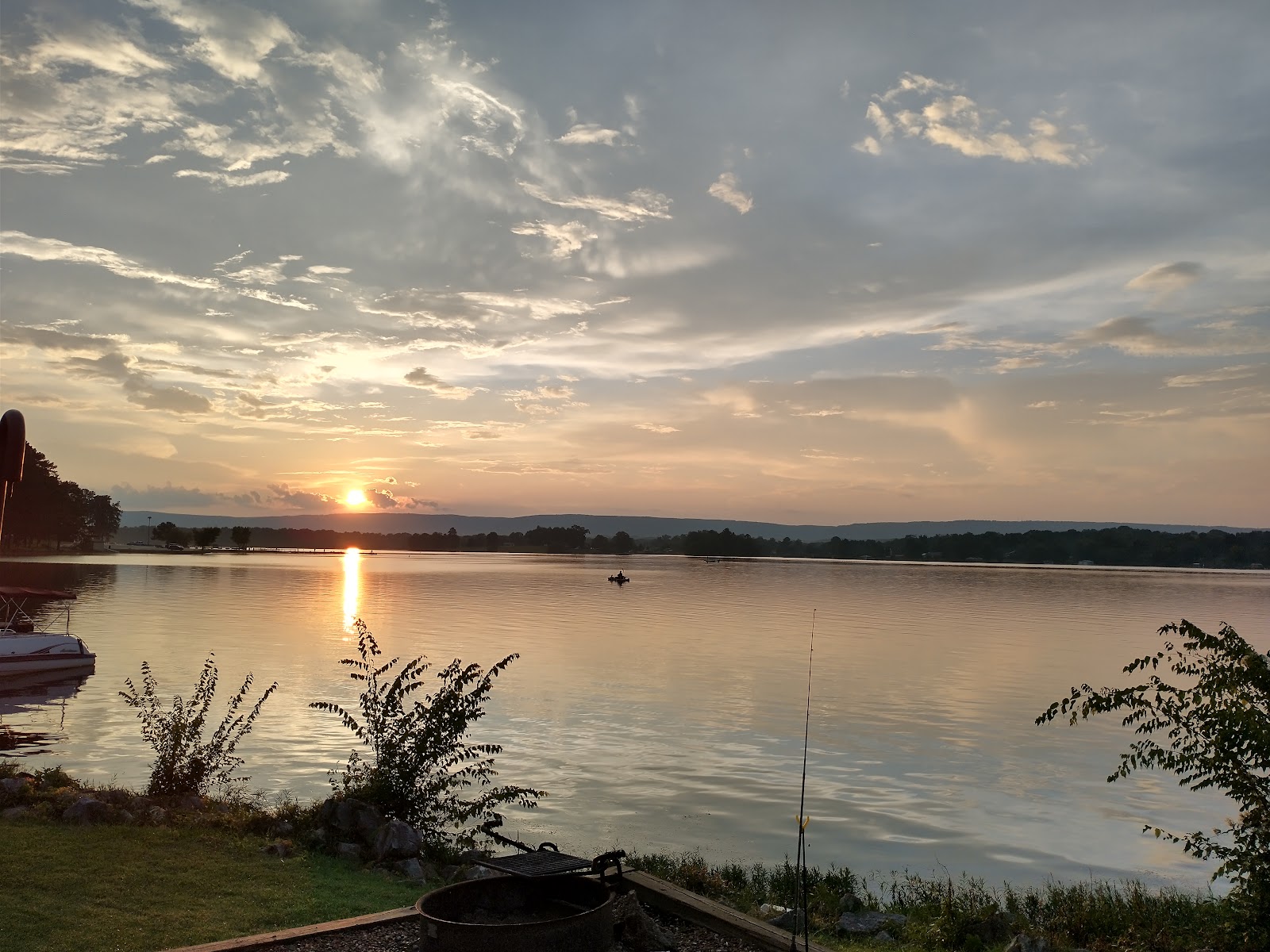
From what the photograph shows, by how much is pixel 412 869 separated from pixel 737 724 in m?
16.2

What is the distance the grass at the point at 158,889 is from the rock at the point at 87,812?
0.23 m

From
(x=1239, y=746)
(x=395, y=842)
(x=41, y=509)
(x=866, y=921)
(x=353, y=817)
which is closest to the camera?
(x=1239, y=746)

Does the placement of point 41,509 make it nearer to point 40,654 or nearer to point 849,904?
point 40,654

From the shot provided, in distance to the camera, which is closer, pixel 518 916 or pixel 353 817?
pixel 518 916

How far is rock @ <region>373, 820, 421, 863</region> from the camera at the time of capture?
1166 centimetres

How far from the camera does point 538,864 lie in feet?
28.3

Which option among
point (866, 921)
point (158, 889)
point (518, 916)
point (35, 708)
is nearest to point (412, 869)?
point (158, 889)

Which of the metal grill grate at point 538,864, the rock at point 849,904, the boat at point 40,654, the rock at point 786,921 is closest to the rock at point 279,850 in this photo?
the metal grill grate at point 538,864

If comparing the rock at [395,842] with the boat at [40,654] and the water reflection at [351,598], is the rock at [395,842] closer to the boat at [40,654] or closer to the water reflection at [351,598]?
the water reflection at [351,598]

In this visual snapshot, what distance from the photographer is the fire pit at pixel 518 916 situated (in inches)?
289

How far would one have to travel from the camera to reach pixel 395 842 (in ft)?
38.7

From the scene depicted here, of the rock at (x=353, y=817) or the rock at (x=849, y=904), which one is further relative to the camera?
the rock at (x=353, y=817)

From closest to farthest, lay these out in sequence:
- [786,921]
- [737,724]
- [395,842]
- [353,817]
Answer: [786,921]
[395,842]
[353,817]
[737,724]

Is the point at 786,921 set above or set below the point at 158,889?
below
